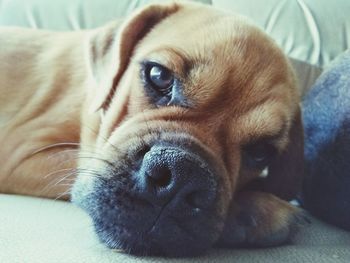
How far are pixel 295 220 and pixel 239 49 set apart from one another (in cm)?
54

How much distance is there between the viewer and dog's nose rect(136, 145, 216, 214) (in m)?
1.25

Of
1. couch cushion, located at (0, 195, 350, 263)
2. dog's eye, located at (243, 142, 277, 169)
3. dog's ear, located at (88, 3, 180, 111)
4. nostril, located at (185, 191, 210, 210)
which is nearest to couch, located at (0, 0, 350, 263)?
couch cushion, located at (0, 195, 350, 263)

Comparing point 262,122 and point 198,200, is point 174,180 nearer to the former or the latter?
point 198,200

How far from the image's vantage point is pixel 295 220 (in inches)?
65.2

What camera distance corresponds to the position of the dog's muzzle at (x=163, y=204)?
4.13 ft

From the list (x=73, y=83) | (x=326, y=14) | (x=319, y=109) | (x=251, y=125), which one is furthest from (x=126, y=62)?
(x=326, y=14)

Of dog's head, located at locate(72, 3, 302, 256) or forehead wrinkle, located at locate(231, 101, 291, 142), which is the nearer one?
dog's head, located at locate(72, 3, 302, 256)

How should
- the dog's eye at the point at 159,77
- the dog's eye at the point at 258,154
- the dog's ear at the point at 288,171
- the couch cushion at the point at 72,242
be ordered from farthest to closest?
1. the dog's ear at the point at 288,171
2. the dog's eye at the point at 258,154
3. the dog's eye at the point at 159,77
4. the couch cushion at the point at 72,242

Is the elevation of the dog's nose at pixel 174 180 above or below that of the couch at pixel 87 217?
above

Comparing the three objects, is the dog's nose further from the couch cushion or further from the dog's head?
the couch cushion

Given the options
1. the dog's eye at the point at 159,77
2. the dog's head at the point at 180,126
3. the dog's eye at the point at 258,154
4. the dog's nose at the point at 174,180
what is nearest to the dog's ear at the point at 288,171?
the dog's head at the point at 180,126

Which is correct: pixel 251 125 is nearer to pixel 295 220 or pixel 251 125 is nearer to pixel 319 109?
pixel 295 220

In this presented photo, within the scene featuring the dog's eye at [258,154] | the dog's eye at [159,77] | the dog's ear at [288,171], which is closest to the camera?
the dog's eye at [159,77]

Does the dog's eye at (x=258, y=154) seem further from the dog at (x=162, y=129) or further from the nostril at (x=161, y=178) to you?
the nostril at (x=161, y=178)
